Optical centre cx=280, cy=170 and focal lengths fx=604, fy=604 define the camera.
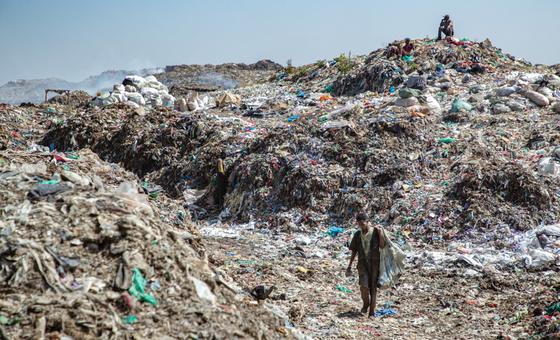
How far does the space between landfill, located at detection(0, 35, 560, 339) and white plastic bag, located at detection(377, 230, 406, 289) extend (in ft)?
0.52

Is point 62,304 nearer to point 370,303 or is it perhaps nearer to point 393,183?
point 370,303

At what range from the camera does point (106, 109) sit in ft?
52.5

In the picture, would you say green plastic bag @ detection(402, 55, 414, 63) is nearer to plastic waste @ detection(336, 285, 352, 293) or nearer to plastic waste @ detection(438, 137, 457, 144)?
plastic waste @ detection(438, 137, 457, 144)

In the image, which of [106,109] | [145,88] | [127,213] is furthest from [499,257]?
[145,88]

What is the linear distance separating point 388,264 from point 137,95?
1317cm

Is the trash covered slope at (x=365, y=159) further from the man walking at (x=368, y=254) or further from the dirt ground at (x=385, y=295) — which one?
the man walking at (x=368, y=254)

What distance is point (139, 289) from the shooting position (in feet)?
13.0

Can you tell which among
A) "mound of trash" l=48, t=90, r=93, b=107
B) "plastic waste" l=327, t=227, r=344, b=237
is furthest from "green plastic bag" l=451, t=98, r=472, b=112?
"mound of trash" l=48, t=90, r=93, b=107

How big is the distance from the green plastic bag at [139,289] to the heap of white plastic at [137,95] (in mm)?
12890

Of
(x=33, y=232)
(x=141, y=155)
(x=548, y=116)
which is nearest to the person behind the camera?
(x=33, y=232)

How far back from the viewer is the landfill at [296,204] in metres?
4.02

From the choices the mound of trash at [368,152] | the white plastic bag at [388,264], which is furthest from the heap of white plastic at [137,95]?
the white plastic bag at [388,264]

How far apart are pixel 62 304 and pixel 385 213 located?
6.51 meters

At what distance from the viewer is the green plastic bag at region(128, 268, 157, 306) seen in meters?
3.91
